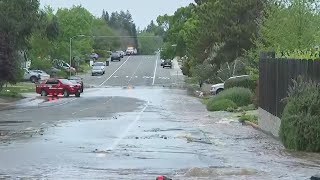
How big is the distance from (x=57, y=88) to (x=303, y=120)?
1759 inches

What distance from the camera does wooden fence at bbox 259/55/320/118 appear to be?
18.0 metres

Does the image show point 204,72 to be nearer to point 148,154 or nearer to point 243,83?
point 243,83

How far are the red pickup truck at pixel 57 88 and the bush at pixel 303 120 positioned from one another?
1667 inches

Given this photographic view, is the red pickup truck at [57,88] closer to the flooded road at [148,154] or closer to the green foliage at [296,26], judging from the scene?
the green foliage at [296,26]

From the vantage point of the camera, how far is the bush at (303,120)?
653 inches

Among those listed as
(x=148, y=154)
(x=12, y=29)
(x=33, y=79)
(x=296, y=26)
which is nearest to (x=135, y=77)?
(x=33, y=79)

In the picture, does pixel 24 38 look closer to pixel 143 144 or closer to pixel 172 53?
pixel 143 144

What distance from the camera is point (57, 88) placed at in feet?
195

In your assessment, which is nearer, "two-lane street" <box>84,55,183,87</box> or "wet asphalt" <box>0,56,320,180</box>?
"wet asphalt" <box>0,56,320,180</box>

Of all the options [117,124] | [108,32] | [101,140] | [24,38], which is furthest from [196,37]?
[108,32]

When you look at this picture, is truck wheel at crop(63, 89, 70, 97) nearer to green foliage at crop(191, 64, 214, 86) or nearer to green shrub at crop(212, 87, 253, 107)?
A: green foliage at crop(191, 64, 214, 86)

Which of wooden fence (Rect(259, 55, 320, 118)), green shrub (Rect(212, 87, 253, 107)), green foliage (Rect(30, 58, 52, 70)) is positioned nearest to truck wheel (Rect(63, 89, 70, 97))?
green shrub (Rect(212, 87, 253, 107))

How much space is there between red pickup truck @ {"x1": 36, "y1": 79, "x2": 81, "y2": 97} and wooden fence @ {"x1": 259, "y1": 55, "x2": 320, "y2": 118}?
34.3 m

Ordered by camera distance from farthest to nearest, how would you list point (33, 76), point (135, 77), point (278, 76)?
point (135, 77) → point (33, 76) → point (278, 76)
